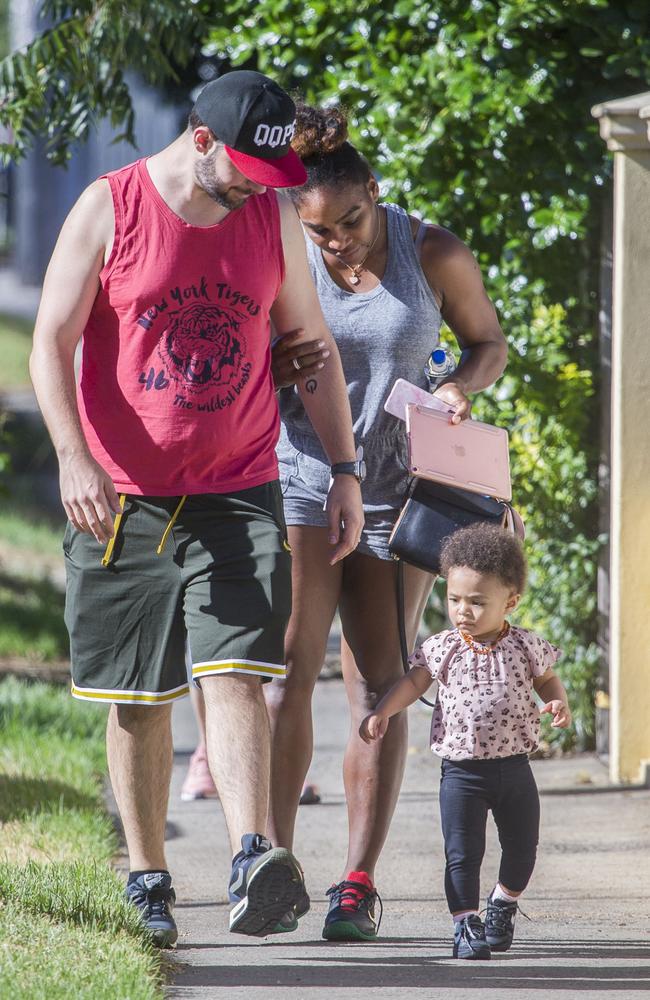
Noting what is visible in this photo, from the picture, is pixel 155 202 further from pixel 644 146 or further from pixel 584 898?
pixel 644 146

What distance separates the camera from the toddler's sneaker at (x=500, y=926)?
3521 mm

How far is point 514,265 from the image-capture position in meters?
5.99

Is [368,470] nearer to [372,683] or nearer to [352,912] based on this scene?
[372,683]

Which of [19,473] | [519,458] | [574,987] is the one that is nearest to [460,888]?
[574,987]

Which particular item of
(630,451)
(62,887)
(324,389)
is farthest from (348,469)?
(630,451)

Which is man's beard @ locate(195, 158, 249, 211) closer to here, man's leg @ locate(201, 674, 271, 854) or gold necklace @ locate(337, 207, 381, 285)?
gold necklace @ locate(337, 207, 381, 285)

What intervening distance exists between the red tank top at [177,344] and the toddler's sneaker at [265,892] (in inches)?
33.4

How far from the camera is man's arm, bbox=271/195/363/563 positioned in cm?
350

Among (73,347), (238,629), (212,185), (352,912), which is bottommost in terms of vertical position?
(352,912)

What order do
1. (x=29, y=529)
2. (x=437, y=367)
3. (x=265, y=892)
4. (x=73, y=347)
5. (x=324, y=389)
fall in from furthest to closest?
(x=29, y=529), (x=437, y=367), (x=324, y=389), (x=73, y=347), (x=265, y=892)

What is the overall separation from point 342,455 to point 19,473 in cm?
1300

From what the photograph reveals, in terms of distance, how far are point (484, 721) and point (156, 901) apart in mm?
857

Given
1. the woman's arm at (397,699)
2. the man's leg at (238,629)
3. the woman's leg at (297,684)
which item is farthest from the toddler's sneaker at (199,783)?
the man's leg at (238,629)

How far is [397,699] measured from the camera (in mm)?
3553
